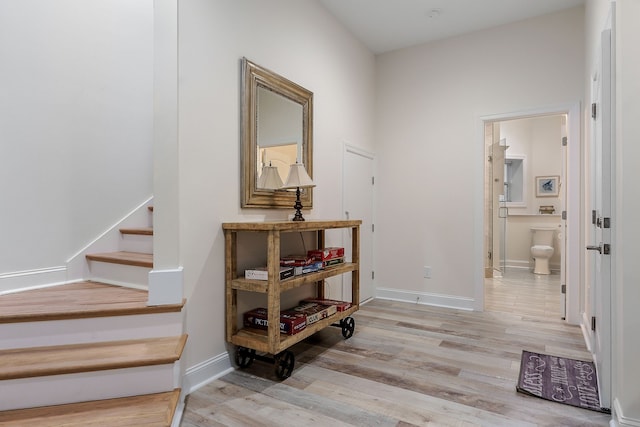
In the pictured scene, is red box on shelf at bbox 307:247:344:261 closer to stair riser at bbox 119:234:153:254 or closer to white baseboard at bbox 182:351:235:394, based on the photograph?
white baseboard at bbox 182:351:235:394

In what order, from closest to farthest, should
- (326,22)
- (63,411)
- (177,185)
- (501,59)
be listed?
(63,411) < (177,185) < (326,22) < (501,59)

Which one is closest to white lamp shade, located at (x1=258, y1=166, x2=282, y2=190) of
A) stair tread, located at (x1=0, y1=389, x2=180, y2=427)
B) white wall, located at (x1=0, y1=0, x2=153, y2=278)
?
white wall, located at (x1=0, y1=0, x2=153, y2=278)

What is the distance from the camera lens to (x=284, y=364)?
2.27 meters

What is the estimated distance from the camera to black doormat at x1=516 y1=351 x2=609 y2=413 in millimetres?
1991

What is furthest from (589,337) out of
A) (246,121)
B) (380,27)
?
(380,27)

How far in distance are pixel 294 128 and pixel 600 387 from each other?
272 cm

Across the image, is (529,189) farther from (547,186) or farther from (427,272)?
(427,272)

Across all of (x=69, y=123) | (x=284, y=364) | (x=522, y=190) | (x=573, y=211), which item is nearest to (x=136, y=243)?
(x=69, y=123)

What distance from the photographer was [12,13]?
2.31m

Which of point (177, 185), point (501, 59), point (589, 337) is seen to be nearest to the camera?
point (177, 185)

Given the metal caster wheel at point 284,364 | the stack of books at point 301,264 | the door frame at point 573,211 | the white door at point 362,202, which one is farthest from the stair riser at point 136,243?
the door frame at point 573,211

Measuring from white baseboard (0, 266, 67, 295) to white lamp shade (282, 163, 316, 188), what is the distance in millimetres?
1767

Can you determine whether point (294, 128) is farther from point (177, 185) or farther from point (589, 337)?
point (589, 337)

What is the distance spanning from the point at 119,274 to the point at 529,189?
6.88m
